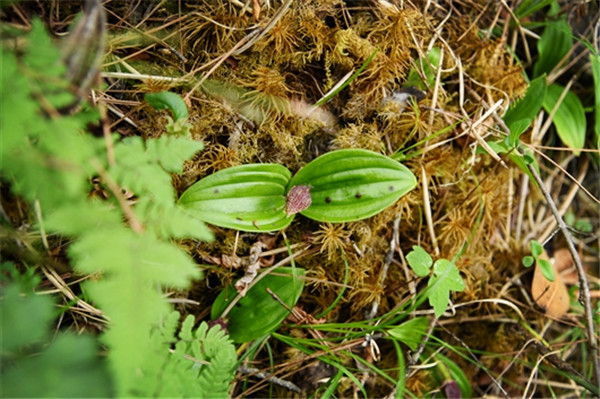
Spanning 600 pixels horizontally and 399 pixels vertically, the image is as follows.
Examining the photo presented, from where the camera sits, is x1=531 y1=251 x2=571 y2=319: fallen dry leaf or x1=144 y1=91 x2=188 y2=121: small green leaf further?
x1=531 y1=251 x2=571 y2=319: fallen dry leaf

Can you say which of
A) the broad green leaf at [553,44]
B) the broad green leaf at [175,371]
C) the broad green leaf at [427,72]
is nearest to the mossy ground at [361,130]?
the broad green leaf at [427,72]

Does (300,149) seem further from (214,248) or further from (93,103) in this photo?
(93,103)

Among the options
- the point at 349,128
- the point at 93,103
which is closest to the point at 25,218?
the point at 93,103

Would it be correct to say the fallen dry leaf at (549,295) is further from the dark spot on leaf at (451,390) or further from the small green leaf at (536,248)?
the dark spot on leaf at (451,390)

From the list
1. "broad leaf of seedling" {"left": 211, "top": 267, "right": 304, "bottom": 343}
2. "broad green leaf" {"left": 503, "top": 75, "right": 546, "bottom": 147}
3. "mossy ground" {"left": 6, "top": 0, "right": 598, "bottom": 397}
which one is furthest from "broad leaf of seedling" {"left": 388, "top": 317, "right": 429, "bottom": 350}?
"broad green leaf" {"left": 503, "top": 75, "right": 546, "bottom": 147}

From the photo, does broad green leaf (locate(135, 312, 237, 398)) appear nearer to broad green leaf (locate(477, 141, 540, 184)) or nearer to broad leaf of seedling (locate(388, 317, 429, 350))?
broad leaf of seedling (locate(388, 317, 429, 350))

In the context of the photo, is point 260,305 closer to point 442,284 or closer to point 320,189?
point 320,189

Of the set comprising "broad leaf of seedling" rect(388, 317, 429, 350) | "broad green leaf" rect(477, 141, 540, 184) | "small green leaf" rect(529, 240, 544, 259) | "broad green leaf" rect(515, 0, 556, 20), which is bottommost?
"broad leaf of seedling" rect(388, 317, 429, 350)
